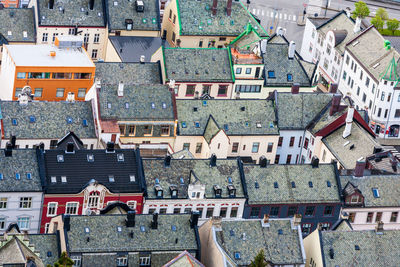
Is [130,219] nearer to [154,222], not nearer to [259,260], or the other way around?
[154,222]

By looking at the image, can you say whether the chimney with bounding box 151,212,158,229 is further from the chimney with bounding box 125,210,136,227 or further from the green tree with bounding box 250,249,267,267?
the green tree with bounding box 250,249,267,267

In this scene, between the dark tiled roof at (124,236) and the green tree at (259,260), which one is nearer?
the green tree at (259,260)

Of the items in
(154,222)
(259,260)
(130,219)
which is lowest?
(259,260)

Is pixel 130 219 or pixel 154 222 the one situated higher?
pixel 130 219

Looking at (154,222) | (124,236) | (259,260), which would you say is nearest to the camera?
(259,260)

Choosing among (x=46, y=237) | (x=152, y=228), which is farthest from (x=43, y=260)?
(x=152, y=228)

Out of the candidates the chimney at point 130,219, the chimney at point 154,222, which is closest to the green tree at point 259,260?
the chimney at point 154,222

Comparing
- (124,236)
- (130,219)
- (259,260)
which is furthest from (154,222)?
(259,260)

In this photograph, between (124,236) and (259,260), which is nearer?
(259,260)

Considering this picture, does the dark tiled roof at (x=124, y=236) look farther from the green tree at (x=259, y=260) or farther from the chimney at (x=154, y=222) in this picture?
the green tree at (x=259, y=260)
